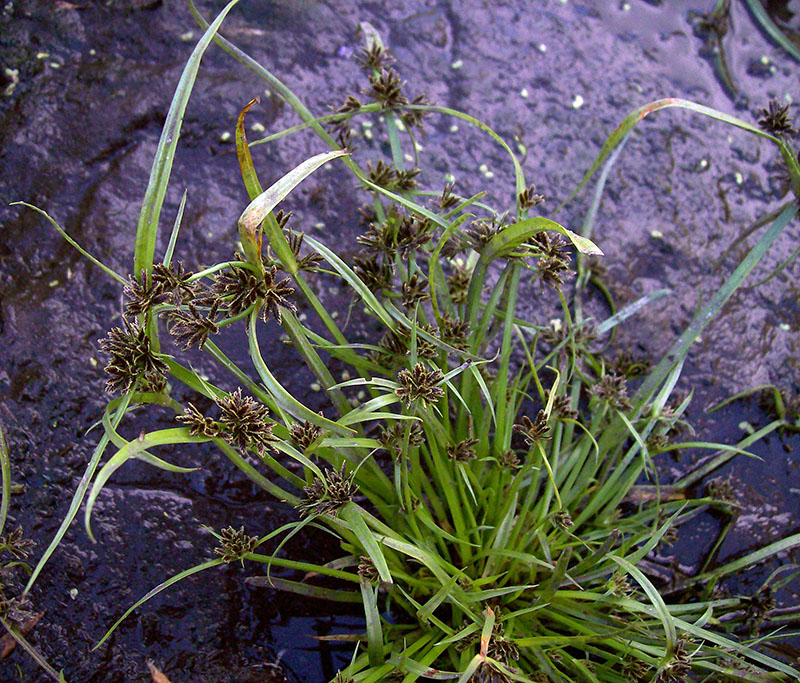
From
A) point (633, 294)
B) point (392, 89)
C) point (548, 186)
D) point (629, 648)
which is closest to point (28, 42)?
point (392, 89)

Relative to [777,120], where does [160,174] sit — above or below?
below

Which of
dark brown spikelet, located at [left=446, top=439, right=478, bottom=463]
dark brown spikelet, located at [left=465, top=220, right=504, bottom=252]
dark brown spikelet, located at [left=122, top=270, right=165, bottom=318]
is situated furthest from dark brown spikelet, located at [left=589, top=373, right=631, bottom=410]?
dark brown spikelet, located at [left=122, top=270, right=165, bottom=318]

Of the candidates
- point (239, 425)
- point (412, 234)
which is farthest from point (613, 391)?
point (239, 425)

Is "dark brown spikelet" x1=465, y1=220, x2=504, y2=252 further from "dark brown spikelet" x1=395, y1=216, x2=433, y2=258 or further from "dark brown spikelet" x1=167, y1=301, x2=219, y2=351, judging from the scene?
"dark brown spikelet" x1=167, y1=301, x2=219, y2=351

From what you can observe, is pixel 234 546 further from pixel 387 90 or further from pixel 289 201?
pixel 289 201

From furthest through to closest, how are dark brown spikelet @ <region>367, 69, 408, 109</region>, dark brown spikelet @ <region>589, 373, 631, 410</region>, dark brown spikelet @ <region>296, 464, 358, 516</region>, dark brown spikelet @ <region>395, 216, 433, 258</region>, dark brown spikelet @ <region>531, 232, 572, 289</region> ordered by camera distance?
dark brown spikelet @ <region>589, 373, 631, 410</region>
dark brown spikelet @ <region>367, 69, 408, 109</region>
dark brown spikelet @ <region>395, 216, 433, 258</region>
dark brown spikelet @ <region>531, 232, 572, 289</region>
dark brown spikelet @ <region>296, 464, 358, 516</region>

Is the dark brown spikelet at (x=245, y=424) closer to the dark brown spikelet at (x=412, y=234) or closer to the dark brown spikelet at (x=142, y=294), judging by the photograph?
the dark brown spikelet at (x=142, y=294)

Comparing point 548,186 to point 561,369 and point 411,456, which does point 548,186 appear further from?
point 411,456
